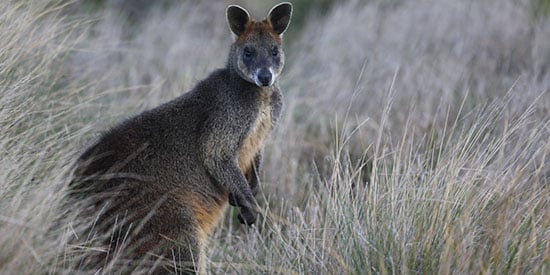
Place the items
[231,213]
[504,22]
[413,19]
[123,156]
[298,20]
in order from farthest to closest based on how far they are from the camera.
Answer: [298,20] < [413,19] < [504,22] < [231,213] < [123,156]

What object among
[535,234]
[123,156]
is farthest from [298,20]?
[535,234]

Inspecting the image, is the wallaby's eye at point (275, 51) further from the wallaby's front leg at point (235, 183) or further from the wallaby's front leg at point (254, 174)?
the wallaby's front leg at point (235, 183)

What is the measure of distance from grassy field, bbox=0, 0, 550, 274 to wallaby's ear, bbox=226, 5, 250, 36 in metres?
0.87

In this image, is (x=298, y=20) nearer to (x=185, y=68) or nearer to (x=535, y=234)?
(x=185, y=68)

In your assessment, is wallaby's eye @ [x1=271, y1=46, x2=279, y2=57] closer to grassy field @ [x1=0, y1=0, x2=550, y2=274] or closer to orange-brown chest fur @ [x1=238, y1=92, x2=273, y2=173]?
orange-brown chest fur @ [x1=238, y1=92, x2=273, y2=173]

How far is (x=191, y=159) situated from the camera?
5422 mm

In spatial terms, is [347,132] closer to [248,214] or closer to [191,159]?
[248,214]

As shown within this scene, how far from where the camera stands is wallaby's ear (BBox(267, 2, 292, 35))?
583 cm

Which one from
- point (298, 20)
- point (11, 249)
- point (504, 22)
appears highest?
point (11, 249)

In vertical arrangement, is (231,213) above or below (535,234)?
below

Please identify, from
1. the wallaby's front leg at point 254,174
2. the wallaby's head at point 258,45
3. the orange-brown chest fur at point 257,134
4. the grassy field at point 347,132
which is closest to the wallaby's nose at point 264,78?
the wallaby's head at point 258,45

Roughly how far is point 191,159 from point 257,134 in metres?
0.48

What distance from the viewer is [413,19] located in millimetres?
11258

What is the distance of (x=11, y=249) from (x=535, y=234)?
7.80ft
